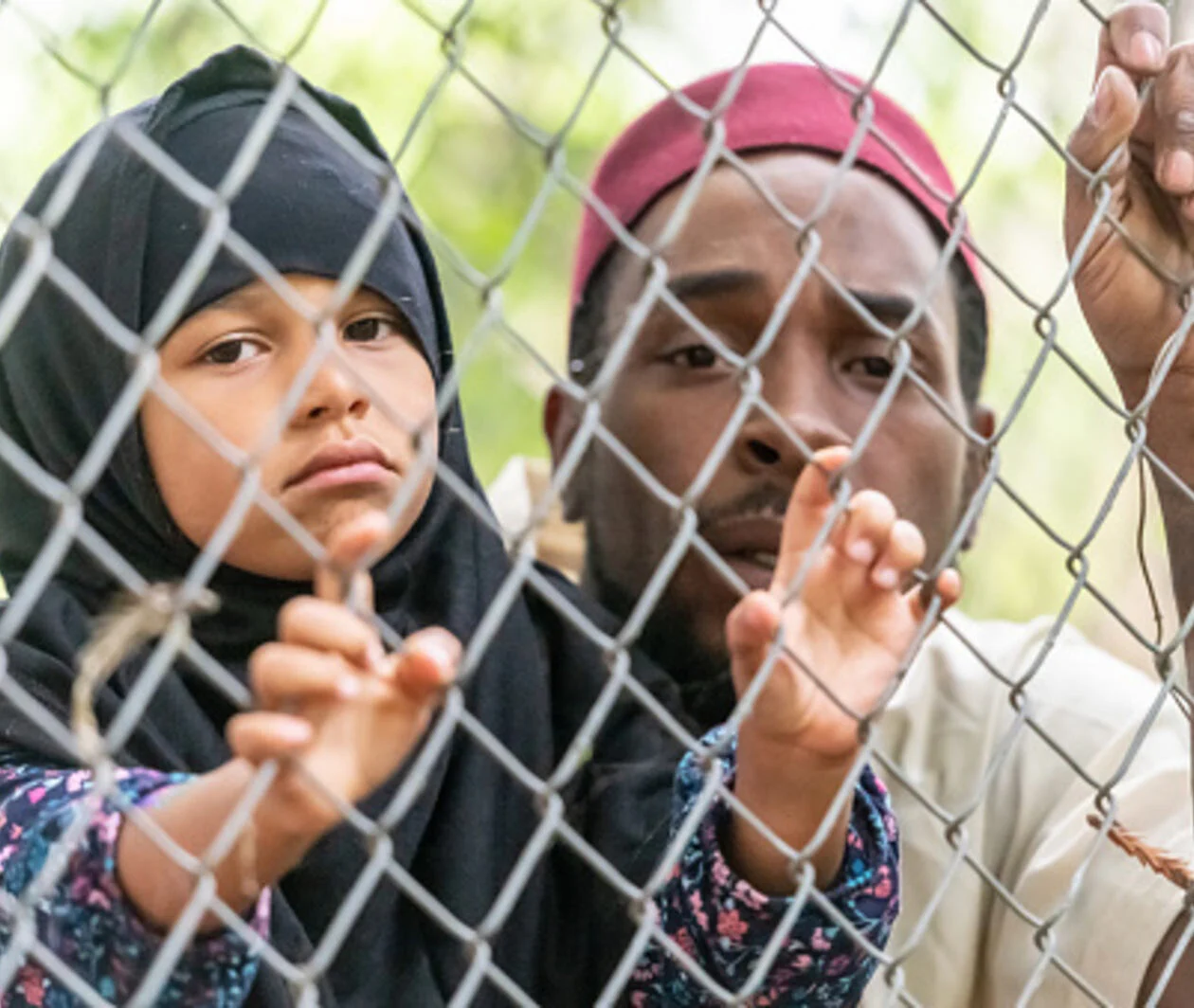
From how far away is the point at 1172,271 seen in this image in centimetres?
197

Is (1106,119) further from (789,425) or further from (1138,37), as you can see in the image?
(789,425)

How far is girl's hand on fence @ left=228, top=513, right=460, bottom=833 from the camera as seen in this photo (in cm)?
125

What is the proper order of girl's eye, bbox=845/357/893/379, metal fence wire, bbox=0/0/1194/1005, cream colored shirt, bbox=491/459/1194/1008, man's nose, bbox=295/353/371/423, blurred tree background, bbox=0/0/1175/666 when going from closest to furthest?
metal fence wire, bbox=0/0/1194/1005 < man's nose, bbox=295/353/371/423 < cream colored shirt, bbox=491/459/1194/1008 < girl's eye, bbox=845/357/893/379 < blurred tree background, bbox=0/0/1175/666

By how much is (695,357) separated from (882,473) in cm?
28

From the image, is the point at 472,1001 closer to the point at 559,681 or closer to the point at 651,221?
the point at 559,681

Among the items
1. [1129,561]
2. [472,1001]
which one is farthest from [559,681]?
[1129,561]

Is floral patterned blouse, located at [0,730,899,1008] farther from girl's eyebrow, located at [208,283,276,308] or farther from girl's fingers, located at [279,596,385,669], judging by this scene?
A: girl's eyebrow, located at [208,283,276,308]

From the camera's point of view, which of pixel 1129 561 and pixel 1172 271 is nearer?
pixel 1172 271

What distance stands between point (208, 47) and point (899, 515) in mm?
4196

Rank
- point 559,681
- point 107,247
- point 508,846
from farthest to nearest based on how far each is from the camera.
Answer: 1. point 559,681
2. point 508,846
3. point 107,247

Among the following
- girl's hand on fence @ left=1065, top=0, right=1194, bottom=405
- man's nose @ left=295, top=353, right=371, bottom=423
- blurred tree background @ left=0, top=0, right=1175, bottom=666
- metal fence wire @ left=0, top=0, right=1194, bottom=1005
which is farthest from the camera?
blurred tree background @ left=0, top=0, right=1175, bottom=666

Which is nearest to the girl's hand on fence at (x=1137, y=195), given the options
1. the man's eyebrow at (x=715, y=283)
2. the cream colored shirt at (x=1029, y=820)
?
the cream colored shirt at (x=1029, y=820)

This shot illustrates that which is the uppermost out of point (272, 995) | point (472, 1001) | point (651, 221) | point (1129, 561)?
point (1129, 561)

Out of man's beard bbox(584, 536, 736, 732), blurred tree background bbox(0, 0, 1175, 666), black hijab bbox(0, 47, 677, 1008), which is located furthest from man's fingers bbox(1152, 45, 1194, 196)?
blurred tree background bbox(0, 0, 1175, 666)
